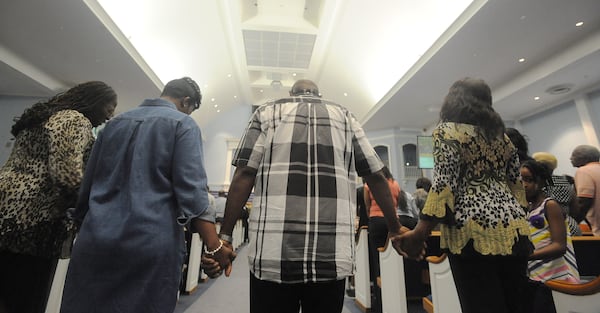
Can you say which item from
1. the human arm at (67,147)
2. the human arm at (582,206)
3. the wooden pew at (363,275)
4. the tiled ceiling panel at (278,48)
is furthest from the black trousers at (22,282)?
the tiled ceiling panel at (278,48)

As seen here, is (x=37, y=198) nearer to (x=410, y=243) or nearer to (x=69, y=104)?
(x=69, y=104)

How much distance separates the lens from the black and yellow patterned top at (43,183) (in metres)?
1.05

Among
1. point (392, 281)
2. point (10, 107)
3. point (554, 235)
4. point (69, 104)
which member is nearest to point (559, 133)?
point (392, 281)

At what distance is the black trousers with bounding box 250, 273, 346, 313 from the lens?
0.86 meters

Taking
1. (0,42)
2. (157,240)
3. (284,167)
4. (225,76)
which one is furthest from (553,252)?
(225,76)

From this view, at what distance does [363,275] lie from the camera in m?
2.83

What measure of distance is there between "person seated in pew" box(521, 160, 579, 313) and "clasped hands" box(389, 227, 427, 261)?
0.50 metres

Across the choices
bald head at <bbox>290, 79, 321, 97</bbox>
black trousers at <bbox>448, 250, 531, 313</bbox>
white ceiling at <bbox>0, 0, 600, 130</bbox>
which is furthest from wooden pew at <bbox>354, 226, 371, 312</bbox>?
white ceiling at <bbox>0, 0, 600, 130</bbox>

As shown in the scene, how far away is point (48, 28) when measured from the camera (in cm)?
403

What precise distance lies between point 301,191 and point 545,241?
1.31 metres

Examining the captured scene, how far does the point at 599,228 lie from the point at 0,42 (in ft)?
25.8

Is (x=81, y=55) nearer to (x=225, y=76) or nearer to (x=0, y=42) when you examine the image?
(x=0, y=42)

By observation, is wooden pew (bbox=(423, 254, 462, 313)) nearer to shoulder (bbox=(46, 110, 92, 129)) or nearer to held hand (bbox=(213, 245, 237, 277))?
held hand (bbox=(213, 245, 237, 277))

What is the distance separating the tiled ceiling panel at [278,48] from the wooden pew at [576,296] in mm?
8490
